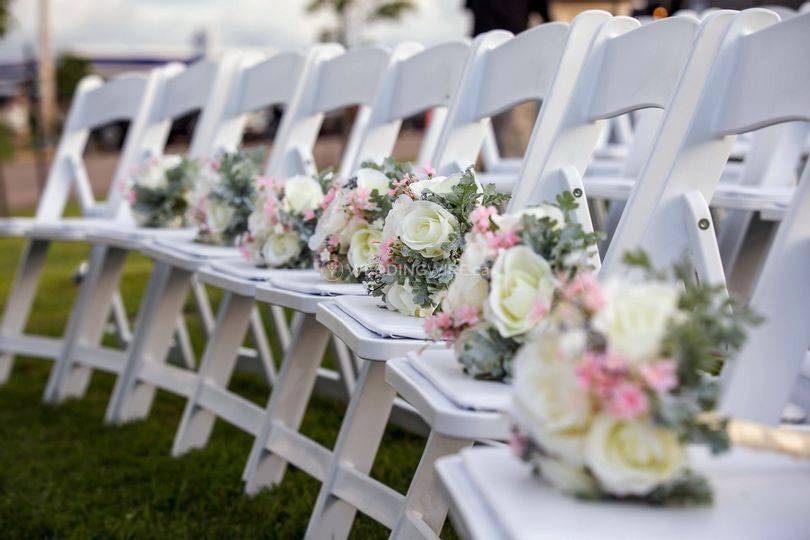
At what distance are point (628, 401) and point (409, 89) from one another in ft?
6.94

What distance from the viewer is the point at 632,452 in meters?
1.02

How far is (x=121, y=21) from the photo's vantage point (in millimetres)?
33219

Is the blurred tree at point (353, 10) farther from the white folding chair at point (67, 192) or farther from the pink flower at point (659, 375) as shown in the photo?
the pink flower at point (659, 375)

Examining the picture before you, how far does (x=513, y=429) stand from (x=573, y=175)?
104cm

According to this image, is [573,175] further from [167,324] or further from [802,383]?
[167,324]

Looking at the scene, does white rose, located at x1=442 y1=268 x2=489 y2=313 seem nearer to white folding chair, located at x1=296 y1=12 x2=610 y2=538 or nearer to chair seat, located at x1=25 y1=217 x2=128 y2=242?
white folding chair, located at x1=296 y1=12 x2=610 y2=538

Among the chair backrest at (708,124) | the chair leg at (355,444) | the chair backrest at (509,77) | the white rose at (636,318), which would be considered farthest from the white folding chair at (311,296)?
the white rose at (636,318)

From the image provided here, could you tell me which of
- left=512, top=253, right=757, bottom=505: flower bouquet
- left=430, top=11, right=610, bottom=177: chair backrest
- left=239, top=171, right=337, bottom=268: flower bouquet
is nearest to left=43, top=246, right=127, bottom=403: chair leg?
left=239, top=171, right=337, bottom=268: flower bouquet

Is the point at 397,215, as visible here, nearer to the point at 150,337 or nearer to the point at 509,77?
the point at 509,77

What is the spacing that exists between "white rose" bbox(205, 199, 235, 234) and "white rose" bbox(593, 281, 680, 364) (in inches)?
90.9

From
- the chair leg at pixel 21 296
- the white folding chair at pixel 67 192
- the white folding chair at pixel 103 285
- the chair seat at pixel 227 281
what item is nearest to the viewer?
the chair seat at pixel 227 281

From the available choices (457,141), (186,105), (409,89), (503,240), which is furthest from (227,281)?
(186,105)

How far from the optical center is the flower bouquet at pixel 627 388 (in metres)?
0.99

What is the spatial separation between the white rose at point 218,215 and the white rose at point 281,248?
505mm
